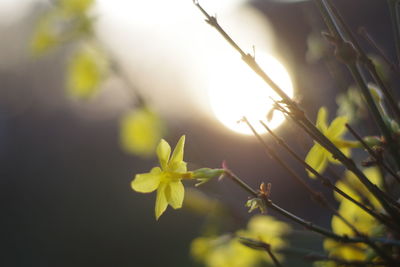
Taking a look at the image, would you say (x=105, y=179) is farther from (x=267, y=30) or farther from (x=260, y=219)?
(x=260, y=219)

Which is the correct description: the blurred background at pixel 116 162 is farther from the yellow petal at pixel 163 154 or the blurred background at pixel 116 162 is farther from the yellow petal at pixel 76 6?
the yellow petal at pixel 163 154

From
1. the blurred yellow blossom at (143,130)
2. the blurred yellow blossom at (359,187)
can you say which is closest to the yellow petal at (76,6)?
the blurred yellow blossom at (143,130)

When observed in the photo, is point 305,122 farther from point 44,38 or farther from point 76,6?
point 44,38

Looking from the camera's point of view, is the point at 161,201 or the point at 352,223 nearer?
the point at 161,201

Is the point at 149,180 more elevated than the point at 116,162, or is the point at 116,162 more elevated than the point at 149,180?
the point at 116,162

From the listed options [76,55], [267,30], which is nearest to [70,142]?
[267,30]

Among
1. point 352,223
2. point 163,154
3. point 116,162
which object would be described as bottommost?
point 352,223

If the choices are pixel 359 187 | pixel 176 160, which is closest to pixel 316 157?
pixel 176 160

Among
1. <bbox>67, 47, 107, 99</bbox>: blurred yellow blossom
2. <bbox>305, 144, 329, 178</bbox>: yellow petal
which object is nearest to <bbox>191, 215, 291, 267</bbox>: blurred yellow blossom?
<bbox>305, 144, 329, 178</bbox>: yellow petal
